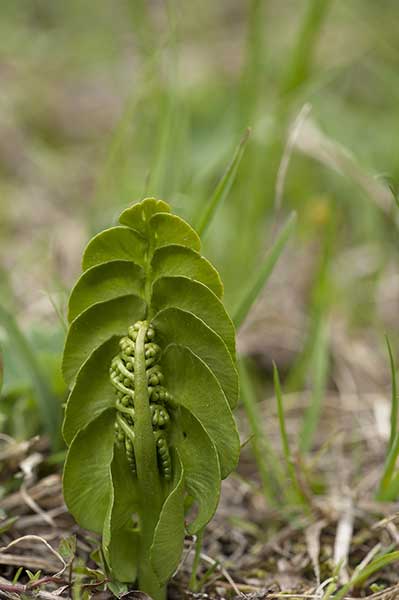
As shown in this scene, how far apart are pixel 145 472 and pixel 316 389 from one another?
886 millimetres

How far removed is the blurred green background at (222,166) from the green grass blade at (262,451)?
0.25 metres

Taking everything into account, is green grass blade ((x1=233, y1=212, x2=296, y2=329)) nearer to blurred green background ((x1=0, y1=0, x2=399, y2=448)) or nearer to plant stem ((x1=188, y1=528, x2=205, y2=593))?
blurred green background ((x1=0, y1=0, x2=399, y2=448))

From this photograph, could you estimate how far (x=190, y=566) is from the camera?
1614 mm

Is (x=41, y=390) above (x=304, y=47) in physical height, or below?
below

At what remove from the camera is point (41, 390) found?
193cm

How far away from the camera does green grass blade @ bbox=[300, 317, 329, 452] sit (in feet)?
6.62

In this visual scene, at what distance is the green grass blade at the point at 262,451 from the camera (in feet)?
5.87

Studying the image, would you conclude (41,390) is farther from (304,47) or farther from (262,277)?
(304,47)

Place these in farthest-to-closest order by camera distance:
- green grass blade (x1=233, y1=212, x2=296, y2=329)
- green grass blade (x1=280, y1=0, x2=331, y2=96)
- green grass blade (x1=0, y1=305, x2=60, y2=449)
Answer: green grass blade (x1=280, y1=0, x2=331, y2=96)
green grass blade (x1=0, y1=305, x2=60, y2=449)
green grass blade (x1=233, y1=212, x2=296, y2=329)

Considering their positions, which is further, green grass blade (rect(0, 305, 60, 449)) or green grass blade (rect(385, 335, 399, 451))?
green grass blade (rect(0, 305, 60, 449))

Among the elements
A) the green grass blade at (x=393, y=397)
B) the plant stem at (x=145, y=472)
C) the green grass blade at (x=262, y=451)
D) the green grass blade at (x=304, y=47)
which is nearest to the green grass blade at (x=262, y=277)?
the green grass blade at (x=262, y=451)

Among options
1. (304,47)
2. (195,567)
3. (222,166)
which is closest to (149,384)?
(195,567)

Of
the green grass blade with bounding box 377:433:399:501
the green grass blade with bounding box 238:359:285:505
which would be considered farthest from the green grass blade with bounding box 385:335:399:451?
the green grass blade with bounding box 238:359:285:505

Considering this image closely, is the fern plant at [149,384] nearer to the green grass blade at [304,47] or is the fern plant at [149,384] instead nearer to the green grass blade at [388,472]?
the green grass blade at [388,472]
